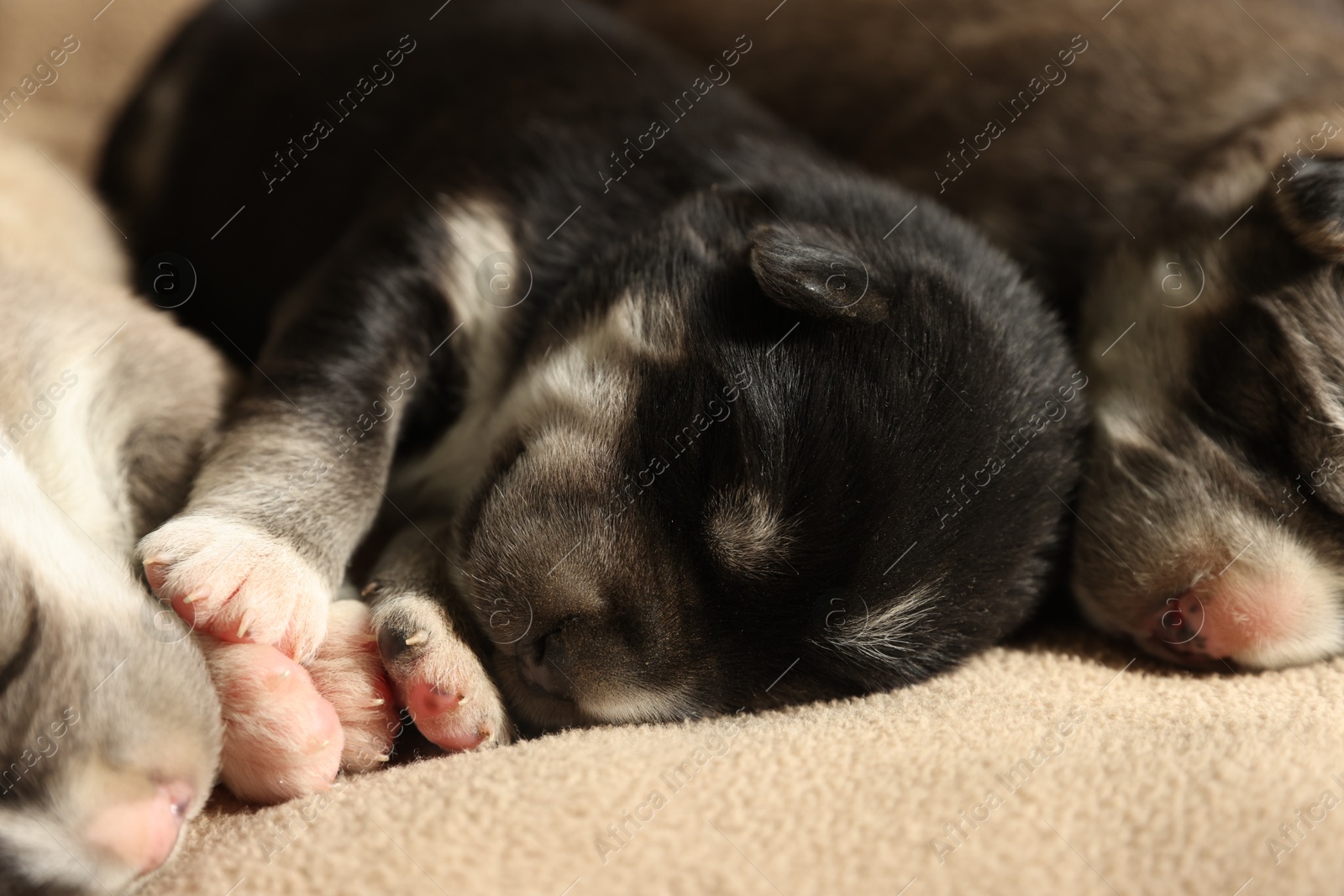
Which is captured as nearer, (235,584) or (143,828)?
(143,828)

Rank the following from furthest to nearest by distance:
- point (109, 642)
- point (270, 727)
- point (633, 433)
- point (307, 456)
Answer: point (307, 456)
point (633, 433)
point (270, 727)
point (109, 642)

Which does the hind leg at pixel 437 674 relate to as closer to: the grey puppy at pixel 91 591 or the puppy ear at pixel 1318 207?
the grey puppy at pixel 91 591

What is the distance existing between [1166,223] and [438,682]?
76.9 inches

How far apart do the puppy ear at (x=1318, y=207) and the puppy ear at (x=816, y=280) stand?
967 mm

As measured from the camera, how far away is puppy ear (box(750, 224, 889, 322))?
75.5 inches

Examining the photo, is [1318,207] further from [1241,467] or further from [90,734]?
[90,734]

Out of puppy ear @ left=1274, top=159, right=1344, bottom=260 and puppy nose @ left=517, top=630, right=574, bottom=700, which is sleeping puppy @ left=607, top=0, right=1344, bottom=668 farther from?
puppy nose @ left=517, top=630, right=574, bottom=700

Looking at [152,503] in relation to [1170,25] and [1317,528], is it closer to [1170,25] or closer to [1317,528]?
[1317,528]

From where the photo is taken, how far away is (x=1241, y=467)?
231 centimetres

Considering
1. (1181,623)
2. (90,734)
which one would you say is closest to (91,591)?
(90,734)

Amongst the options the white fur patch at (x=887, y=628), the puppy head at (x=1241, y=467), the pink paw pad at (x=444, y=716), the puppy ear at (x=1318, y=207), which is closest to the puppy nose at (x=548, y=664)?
the pink paw pad at (x=444, y=716)

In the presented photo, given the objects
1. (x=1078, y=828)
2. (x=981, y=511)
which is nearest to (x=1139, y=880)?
(x=1078, y=828)

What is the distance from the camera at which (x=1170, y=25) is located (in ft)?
10.5

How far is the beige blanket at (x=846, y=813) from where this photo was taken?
60.6 inches
